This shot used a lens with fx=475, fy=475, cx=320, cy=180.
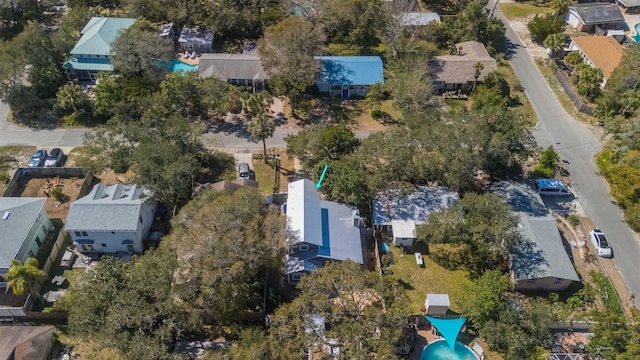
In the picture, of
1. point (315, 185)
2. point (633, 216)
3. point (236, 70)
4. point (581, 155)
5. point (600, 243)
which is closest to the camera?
point (600, 243)

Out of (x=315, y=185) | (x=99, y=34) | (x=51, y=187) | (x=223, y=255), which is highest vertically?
(x=99, y=34)

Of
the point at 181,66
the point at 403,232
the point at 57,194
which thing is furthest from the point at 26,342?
the point at 181,66

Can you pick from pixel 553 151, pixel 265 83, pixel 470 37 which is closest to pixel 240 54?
pixel 265 83

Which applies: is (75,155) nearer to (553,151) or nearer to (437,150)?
(437,150)

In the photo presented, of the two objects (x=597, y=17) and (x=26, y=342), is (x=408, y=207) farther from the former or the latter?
(x=597, y=17)

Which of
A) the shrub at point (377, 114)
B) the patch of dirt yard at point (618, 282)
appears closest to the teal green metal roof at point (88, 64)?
the shrub at point (377, 114)

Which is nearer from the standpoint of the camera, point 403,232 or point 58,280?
point 58,280
